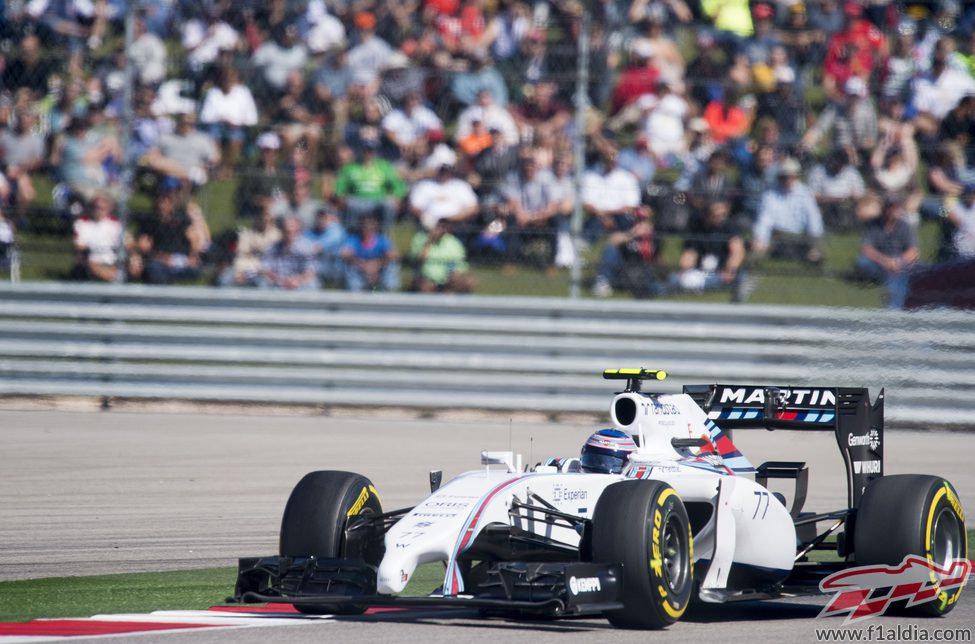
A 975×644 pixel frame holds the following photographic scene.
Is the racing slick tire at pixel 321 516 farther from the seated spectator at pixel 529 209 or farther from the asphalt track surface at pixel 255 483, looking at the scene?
the seated spectator at pixel 529 209

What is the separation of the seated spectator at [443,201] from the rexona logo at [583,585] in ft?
27.0

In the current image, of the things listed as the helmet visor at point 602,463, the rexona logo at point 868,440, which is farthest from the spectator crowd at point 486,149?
the helmet visor at point 602,463

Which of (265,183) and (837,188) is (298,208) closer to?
(265,183)

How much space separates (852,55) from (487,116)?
3.44 m

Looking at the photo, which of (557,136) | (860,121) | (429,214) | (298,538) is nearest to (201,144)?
(429,214)

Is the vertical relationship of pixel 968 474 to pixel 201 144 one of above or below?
below

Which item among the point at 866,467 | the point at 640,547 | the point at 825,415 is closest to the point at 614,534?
the point at 640,547

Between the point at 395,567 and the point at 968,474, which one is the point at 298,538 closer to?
the point at 395,567

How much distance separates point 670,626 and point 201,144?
28.9 feet

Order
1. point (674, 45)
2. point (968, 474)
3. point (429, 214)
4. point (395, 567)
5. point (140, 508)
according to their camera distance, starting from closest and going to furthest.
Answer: point (395, 567)
point (140, 508)
point (968, 474)
point (429, 214)
point (674, 45)

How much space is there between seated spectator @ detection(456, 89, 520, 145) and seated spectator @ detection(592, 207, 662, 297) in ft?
4.90

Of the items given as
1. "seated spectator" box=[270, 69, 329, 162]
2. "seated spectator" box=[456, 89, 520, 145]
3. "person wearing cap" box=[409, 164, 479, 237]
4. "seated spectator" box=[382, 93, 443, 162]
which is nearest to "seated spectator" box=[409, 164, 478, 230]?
"person wearing cap" box=[409, 164, 479, 237]

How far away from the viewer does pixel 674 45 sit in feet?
47.2

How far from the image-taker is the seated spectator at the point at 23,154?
1379 centimetres
